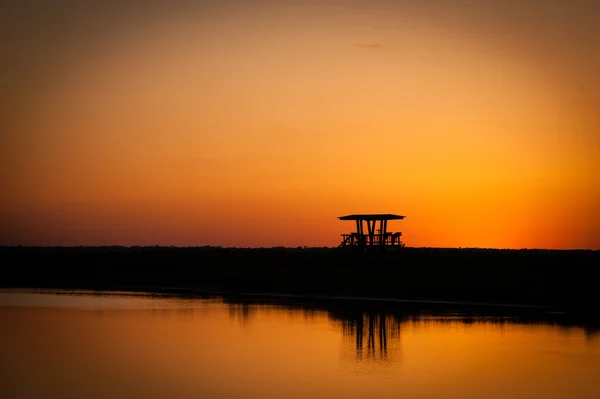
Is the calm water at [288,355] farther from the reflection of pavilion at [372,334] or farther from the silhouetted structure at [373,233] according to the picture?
the silhouetted structure at [373,233]

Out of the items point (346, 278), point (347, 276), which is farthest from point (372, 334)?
point (347, 276)

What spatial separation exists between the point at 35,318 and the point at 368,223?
136ft

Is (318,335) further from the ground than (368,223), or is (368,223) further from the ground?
(368,223)

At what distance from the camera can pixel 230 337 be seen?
32875 millimetres

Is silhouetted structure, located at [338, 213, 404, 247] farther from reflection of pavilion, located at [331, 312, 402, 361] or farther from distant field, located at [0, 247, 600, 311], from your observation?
reflection of pavilion, located at [331, 312, 402, 361]

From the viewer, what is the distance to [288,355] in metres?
28.6

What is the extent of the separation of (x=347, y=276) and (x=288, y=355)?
34198 millimetres

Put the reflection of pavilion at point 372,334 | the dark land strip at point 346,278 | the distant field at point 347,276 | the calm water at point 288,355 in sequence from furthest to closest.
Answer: the distant field at point 347,276, the dark land strip at point 346,278, the reflection of pavilion at point 372,334, the calm water at point 288,355

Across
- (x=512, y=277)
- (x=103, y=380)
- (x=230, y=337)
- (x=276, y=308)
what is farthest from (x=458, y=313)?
(x=103, y=380)

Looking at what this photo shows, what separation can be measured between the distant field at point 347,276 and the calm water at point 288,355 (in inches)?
368

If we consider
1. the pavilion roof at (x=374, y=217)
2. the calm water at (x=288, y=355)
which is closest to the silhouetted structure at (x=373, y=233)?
the pavilion roof at (x=374, y=217)

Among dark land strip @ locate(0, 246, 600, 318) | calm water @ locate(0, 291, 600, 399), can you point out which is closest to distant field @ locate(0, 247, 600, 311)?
dark land strip @ locate(0, 246, 600, 318)

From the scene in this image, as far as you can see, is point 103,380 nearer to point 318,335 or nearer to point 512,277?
point 318,335

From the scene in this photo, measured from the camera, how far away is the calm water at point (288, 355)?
22891mm
